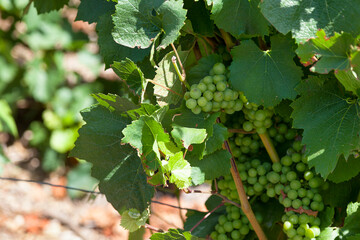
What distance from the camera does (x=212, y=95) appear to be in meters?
0.77

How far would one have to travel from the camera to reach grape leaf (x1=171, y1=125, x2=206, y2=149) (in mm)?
726

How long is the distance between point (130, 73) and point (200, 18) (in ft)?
0.57

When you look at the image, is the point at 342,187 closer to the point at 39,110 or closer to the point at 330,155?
the point at 330,155

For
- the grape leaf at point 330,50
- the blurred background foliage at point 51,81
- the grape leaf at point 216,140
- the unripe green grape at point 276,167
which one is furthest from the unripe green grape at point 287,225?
the blurred background foliage at point 51,81

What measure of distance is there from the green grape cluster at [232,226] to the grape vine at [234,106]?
0.05 m

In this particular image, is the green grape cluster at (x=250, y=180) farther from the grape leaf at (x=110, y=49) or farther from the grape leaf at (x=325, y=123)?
the grape leaf at (x=110, y=49)

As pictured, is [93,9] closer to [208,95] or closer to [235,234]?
[208,95]

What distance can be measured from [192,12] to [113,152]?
0.95 feet

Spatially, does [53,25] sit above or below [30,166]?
above

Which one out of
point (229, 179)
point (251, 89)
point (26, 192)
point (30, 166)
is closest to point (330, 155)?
point (251, 89)

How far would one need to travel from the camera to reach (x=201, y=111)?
2.57 feet

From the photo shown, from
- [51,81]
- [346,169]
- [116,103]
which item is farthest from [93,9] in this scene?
[51,81]

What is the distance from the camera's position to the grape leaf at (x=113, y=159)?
80cm

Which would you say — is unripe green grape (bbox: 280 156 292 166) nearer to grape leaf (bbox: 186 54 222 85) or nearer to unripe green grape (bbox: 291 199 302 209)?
unripe green grape (bbox: 291 199 302 209)
